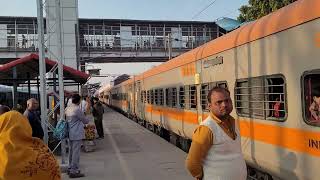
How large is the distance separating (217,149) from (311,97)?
2.07 metres

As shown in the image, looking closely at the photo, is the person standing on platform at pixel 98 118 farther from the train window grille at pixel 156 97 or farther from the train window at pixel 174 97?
the train window at pixel 174 97

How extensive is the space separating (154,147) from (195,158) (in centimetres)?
1186

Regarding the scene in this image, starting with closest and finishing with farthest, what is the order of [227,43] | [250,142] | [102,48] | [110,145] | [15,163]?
[15,163]
[250,142]
[227,43]
[110,145]
[102,48]

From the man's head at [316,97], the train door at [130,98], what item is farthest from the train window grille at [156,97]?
the man's head at [316,97]

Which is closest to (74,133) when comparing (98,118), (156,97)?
(98,118)

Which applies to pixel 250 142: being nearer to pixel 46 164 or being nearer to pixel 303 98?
pixel 303 98

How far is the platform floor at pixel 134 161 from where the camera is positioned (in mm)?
10716

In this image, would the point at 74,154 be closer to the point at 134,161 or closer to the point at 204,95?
the point at 134,161

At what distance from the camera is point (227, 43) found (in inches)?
350

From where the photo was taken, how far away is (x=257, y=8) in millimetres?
27656

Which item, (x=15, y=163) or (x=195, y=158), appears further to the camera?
(x=195, y=158)

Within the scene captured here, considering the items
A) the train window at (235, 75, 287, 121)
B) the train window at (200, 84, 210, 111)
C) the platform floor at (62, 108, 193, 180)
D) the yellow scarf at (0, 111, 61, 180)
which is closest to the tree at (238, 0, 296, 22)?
the platform floor at (62, 108, 193, 180)

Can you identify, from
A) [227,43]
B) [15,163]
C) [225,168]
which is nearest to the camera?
[15,163]

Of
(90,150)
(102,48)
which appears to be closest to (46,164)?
(90,150)
